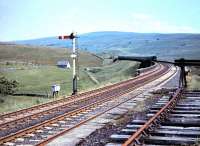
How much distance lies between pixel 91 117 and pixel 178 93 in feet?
21.8

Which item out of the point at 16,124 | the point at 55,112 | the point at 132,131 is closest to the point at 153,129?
the point at 132,131

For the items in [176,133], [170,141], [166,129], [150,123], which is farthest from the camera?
[150,123]

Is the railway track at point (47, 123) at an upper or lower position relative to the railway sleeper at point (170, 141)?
lower

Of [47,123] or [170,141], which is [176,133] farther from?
[47,123]

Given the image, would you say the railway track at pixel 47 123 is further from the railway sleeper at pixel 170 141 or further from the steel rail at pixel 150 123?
the railway sleeper at pixel 170 141

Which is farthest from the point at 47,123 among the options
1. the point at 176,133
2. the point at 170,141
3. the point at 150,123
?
the point at 170,141

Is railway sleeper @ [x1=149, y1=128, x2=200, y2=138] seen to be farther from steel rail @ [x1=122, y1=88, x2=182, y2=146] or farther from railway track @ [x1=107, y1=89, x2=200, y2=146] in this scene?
steel rail @ [x1=122, y1=88, x2=182, y2=146]

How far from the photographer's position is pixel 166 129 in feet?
47.6

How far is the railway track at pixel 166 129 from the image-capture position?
12.8 m

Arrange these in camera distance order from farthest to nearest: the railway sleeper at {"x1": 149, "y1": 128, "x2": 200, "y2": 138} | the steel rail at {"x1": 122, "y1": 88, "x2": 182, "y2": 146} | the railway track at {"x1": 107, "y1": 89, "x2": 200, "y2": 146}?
the railway sleeper at {"x1": 149, "y1": 128, "x2": 200, "y2": 138}, the railway track at {"x1": 107, "y1": 89, "x2": 200, "y2": 146}, the steel rail at {"x1": 122, "y1": 88, "x2": 182, "y2": 146}

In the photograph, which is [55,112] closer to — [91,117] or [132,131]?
[91,117]

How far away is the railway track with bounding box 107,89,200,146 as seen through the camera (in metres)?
12.8

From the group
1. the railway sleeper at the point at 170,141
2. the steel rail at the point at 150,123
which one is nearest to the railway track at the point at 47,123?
the steel rail at the point at 150,123

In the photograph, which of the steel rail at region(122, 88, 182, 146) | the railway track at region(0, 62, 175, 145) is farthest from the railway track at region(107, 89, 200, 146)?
the railway track at region(0, 62, 175, 145)
